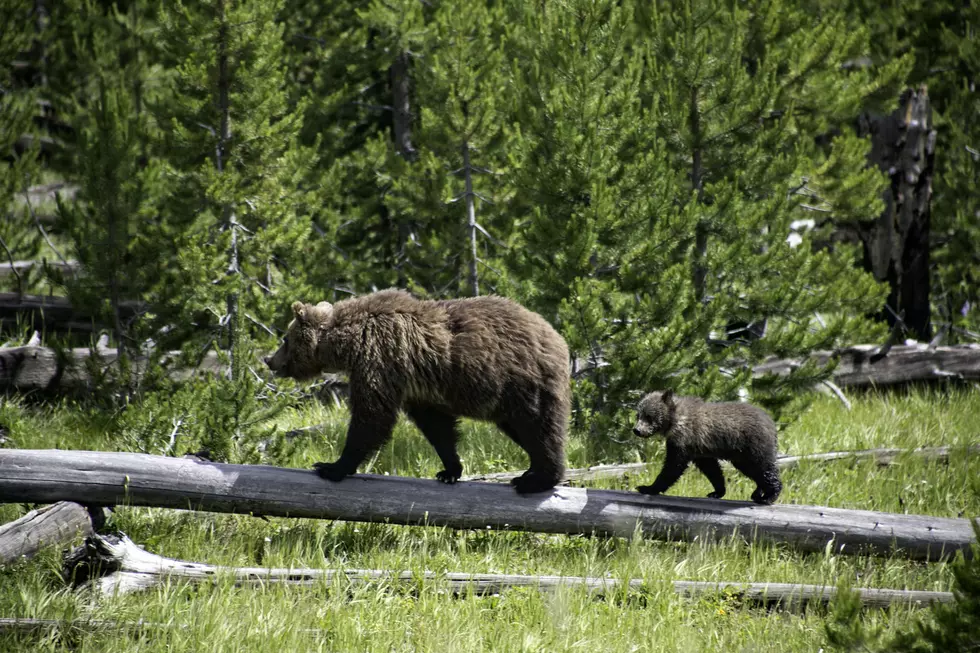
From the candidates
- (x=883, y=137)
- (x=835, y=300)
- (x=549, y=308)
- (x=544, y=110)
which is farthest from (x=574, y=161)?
(x=883, y=137)

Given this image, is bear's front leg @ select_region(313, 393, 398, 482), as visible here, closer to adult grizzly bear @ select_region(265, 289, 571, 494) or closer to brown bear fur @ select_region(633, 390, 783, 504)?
adult grizzly bear @ select_region(265, 289, 571, 494)

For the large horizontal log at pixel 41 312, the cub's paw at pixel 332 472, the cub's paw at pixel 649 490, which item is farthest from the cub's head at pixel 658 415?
the large horizontal log at pixel 41 312

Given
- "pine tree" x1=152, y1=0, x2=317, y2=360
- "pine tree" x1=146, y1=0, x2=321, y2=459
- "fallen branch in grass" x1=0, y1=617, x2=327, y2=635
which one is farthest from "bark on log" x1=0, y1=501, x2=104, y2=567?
"pine tree" x1=152, y1=0, x2=317, y2=360

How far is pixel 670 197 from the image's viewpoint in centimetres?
864

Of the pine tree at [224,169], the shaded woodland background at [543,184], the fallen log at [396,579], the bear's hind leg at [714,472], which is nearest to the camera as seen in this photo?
the fallen log at [396,579]

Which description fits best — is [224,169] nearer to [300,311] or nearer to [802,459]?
[300,311]

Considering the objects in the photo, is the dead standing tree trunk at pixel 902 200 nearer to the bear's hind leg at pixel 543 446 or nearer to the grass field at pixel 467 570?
the grass field at pixel 467 570

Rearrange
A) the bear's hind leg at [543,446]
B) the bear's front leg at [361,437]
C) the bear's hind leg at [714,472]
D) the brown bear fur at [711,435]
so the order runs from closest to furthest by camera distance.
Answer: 1. the bear's front leg at [361,437]
2. the bear's hind leg at [543,446]
3. the brown bear fur at [711,435]
4. the bear's hind leg at [714,472]

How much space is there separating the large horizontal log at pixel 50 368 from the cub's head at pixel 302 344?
3082 millimetres

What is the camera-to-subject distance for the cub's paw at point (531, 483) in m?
6.26

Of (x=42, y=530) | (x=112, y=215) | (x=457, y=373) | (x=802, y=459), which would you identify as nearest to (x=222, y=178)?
(x=112, y=215)

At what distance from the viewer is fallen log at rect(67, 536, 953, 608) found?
17.7ft

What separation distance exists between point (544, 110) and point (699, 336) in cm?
278

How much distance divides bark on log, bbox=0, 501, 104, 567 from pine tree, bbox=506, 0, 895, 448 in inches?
174
